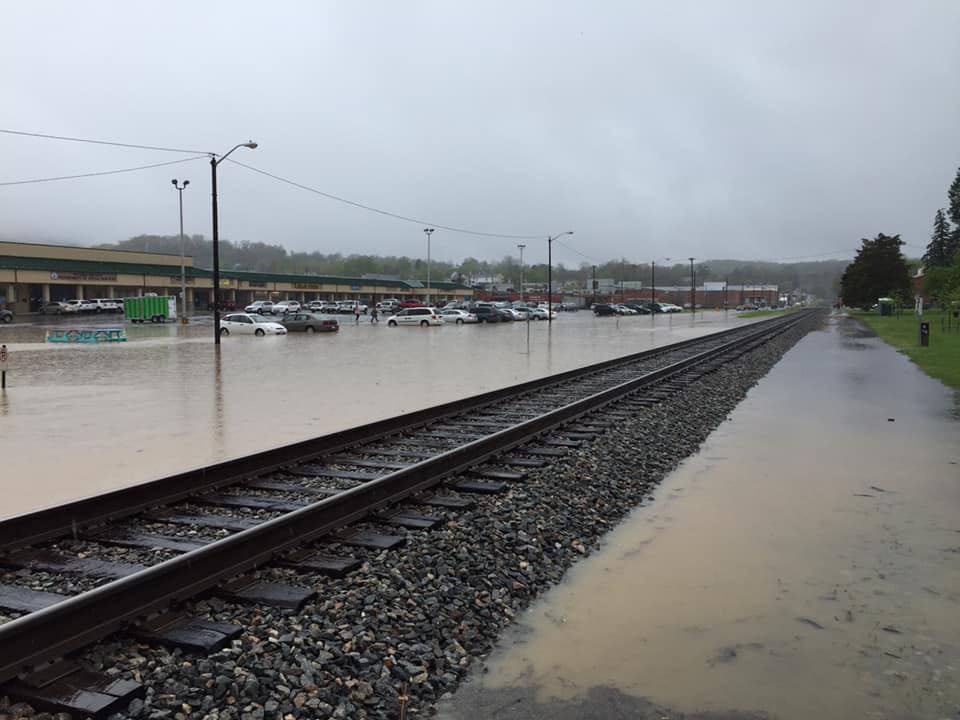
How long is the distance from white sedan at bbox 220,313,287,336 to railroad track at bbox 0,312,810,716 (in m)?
36.8

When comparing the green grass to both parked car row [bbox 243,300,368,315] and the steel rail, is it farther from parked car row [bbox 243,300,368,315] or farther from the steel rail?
parked car row [bbox 243,300,368,315]

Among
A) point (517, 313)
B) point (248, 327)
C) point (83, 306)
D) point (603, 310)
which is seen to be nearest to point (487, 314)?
point (517, 313)

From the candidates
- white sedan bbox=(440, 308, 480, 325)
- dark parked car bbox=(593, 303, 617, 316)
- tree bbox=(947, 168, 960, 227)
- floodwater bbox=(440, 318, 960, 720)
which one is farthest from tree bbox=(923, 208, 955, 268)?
floodwater bbox=(440, 318, 960, 720)

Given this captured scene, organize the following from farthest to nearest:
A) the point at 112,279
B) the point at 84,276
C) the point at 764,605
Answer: the point at 112,279, the point at 84,276, the point at 764,605

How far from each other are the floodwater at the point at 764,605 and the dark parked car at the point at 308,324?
139 ft

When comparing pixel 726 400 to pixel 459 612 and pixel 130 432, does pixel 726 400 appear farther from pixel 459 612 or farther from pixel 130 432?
pixel 459 612

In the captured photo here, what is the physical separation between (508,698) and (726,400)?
13800 mm

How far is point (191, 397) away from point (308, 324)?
34525 mm

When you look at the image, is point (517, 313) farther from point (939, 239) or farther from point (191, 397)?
point (939, 239)

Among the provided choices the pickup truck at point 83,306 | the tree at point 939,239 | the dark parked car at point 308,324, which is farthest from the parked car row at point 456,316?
the tree at point 939,239

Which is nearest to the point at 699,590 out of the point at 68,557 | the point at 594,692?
the point at 594,692

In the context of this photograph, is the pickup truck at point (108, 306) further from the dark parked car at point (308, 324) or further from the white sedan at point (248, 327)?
the white sedan at point (248, 327)

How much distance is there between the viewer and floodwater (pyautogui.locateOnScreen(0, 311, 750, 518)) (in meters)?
10.4

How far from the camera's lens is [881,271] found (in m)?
108
